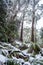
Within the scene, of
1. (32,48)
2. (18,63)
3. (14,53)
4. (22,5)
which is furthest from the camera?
(22,5)

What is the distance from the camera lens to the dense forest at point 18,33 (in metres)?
5.41

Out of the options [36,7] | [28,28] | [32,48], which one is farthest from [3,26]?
[28,28]

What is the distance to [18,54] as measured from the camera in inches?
240

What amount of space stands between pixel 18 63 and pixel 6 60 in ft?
1.22

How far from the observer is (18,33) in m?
12.5

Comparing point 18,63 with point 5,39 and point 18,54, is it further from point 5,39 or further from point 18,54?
point 5,39

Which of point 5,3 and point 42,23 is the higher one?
point 5,3

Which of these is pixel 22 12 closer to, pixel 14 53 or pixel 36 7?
pixel 36 7

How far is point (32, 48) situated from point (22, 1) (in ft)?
22.2

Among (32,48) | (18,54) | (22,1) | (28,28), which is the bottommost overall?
(28,28)

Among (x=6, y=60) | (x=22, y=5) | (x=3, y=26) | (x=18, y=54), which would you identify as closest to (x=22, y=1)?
(x=22, y=5)

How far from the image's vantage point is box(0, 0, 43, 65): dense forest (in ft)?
17.8

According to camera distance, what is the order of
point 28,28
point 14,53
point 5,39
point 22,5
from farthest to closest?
1. point 28,28
2. point 22,5
3. point 5,39
4. point 14,53

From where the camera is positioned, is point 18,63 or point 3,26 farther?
point 3,26
